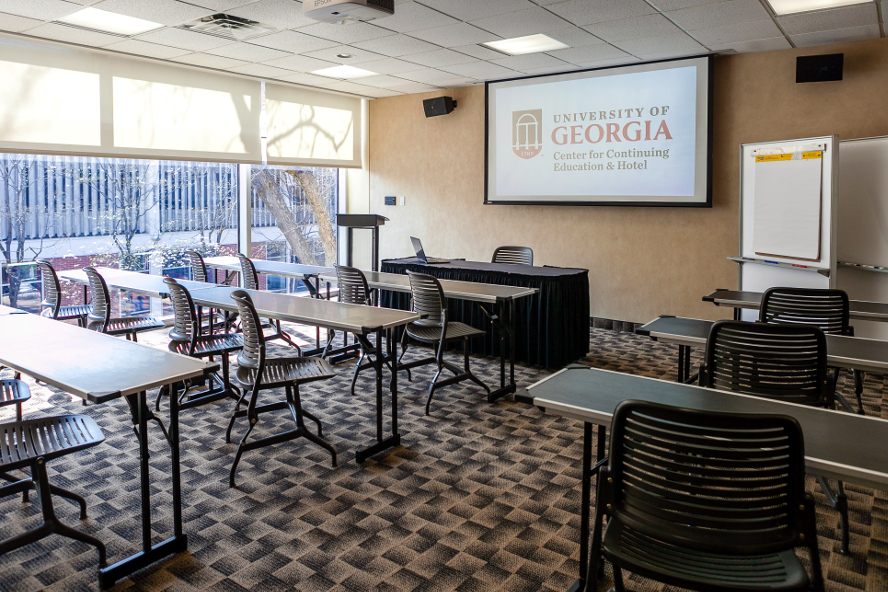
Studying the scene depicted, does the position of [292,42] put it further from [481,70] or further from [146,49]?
[481,70]

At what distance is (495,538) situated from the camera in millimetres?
2789

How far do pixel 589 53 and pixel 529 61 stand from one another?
686 millimetres

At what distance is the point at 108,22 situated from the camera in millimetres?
5320

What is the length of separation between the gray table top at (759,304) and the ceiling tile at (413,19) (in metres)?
3.02

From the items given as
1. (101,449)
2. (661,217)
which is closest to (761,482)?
(101,449)

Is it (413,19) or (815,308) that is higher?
(413,19)

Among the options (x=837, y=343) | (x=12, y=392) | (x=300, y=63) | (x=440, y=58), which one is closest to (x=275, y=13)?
(x=300, y=63)

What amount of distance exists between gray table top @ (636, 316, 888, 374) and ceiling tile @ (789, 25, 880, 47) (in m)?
3.37

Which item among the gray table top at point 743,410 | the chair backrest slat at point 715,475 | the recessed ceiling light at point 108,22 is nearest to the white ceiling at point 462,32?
the recessed ceiling light at point 108,22

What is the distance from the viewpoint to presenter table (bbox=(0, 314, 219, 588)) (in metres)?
2.40

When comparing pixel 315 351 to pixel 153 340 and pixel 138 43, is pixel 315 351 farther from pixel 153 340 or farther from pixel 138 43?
pixel 138 43

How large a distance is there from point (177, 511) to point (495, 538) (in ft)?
4.43

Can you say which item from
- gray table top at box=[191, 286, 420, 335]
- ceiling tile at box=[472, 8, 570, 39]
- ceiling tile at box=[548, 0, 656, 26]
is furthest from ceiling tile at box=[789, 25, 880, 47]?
gray table top at box=[191, 286, 420, 335]

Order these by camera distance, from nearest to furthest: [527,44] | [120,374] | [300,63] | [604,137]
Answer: [120,374], [527,44], [300,63], [604,137]
